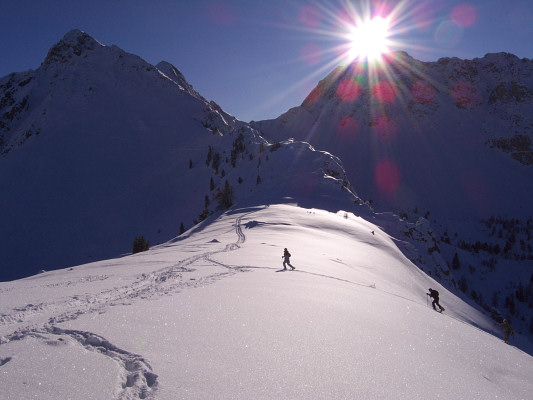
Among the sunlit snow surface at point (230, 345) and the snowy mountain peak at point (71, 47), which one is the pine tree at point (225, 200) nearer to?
the sunlit snow surface at point (230, 345)

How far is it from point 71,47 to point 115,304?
138m

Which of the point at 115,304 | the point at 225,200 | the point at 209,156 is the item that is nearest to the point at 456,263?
the point at 209,156

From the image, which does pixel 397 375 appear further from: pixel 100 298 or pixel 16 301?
pixel 16 301

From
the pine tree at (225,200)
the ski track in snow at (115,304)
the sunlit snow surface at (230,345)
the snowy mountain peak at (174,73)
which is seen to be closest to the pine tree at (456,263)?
the pine tree at (225,200)

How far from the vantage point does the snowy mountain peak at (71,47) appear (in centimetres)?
11056

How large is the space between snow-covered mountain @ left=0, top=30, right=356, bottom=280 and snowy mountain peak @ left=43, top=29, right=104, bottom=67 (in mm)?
412

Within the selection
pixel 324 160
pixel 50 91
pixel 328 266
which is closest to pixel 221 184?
pixel 324 160

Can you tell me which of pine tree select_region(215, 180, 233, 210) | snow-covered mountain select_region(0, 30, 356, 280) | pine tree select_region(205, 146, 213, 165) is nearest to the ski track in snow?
pine tree select_region(215, 180, 233, 210)

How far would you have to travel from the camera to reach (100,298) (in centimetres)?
791

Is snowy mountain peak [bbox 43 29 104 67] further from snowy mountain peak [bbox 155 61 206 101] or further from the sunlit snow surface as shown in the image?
the sunlit snow surface

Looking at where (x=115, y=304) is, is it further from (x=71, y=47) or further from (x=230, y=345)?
(x=71, y=47)

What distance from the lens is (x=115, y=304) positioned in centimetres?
722

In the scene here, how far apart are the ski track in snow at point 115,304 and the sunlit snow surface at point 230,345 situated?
24 millimetres

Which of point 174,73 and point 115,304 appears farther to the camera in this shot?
point 174,73
